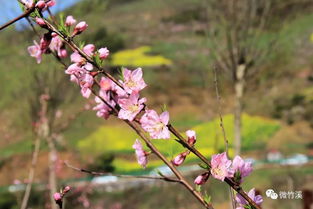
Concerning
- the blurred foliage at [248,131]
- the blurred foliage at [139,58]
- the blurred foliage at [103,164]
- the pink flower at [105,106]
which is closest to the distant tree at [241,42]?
the pink flower at [105,106]

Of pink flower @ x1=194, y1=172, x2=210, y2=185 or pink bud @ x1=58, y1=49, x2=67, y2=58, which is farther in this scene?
pink bud @ x1=58, y1=49, x2=67, y2=58

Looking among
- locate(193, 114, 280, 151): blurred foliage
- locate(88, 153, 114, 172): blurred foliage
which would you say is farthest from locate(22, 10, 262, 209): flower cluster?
locate(193, 114, 280, 151): blurred foliage

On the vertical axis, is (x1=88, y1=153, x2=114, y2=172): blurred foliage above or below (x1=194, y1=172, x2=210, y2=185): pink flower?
above

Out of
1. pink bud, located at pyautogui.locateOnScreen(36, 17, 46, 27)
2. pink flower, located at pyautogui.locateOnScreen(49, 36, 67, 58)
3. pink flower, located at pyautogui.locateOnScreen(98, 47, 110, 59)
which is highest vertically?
pink flower, located at pyautogui.locateOnScreen(49, 36, 67, 58)

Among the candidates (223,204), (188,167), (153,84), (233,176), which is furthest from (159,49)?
(233,176)

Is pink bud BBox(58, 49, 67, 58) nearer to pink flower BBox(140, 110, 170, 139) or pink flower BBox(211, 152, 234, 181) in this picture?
pink flower BBox(140, 110, 170, 139)

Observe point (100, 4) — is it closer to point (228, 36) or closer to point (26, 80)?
point (26, 80)

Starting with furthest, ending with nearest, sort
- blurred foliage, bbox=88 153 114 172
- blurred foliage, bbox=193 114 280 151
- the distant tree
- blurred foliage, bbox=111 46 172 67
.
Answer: blurred foliage, bbox=111 46 172 67
blurred foliage, bbox=193 114 280 151
blurred foliage, bbox=88 153 114 172
the distant tree
